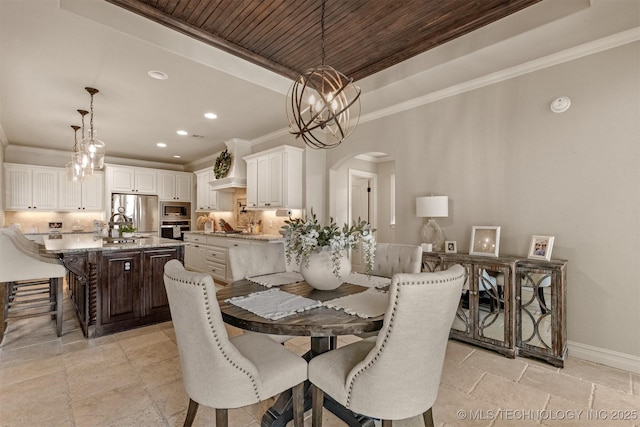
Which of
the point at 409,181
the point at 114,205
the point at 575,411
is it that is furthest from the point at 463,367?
the point at 114,205

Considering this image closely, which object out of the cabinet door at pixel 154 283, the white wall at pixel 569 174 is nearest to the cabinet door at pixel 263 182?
the cabinet door at pixel 154 283

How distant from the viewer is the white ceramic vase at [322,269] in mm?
1902

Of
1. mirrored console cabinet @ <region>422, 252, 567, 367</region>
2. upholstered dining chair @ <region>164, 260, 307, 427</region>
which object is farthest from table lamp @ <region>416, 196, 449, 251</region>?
upholstered dining chair @ <region>164, 260, 307, 427</region>

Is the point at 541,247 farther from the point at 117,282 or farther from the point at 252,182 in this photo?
the point at 252,182

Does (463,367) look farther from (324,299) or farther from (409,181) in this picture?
(409,181)

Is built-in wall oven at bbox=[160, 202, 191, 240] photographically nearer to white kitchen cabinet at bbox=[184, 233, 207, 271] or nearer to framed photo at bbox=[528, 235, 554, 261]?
white kitchen cabinet at bbox=[184, 233, 207, 271]

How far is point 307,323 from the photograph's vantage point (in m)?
1.39

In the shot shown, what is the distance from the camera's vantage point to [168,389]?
6.98ft

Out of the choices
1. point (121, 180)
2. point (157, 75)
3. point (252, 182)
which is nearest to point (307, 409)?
point (157, 75)

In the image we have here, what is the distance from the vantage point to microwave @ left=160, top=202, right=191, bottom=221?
7406mm

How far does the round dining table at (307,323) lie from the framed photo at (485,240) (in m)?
1.59

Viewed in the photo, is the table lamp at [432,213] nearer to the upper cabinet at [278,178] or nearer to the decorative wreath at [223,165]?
the upper cabinet at [278,178]

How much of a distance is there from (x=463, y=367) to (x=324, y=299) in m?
1.51

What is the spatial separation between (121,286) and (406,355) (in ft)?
10.4
